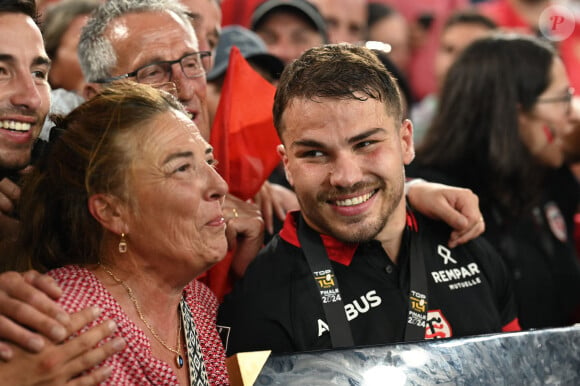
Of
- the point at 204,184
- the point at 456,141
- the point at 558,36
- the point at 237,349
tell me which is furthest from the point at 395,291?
the point at 558,36

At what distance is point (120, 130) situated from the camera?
1866 mm

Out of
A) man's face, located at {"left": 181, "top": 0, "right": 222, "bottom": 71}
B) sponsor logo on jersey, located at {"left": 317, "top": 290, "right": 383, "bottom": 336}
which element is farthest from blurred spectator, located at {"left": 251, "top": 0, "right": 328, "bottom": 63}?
sponsor logo on jersey, located at {"left": 317, "top": 290, "right": 383, "bottom": 336}

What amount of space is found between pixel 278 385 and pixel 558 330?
0.76 meters

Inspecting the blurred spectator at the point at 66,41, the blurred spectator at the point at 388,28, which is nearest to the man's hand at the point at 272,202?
the blurred spectator at the point at 66,41

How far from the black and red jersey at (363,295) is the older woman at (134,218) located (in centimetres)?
17

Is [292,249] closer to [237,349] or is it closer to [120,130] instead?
[237,349]

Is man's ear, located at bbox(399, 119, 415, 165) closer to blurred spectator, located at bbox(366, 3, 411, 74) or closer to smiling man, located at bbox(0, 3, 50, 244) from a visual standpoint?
smiling man, located at bbox(0, 3, 50, 244)

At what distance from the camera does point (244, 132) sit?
2.58 m

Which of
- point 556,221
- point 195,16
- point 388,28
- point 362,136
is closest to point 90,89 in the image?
point 195,16

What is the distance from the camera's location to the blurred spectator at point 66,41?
3.30 m

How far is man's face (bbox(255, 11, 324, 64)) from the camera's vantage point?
3838mm

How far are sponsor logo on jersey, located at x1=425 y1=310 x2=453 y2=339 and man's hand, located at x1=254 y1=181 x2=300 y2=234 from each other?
2.20 ft

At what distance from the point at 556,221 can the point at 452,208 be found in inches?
48.2

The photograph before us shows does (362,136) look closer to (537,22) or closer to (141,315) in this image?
(141,315)
